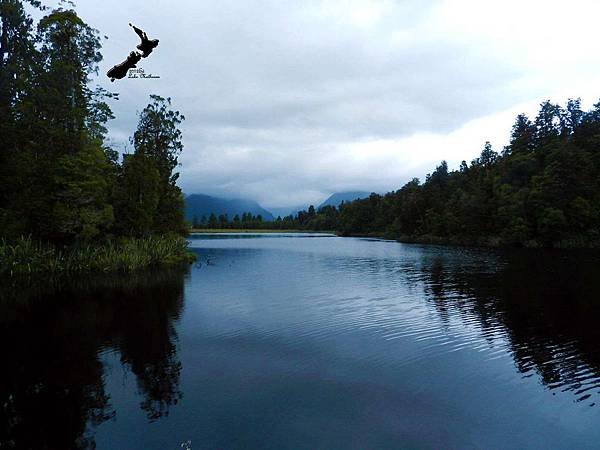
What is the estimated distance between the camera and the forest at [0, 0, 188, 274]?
36.3m

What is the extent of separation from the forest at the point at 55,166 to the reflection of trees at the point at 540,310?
34.9 meters

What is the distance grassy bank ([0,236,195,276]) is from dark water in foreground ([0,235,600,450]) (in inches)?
202

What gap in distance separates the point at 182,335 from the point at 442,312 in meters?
16.1

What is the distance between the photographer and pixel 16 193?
123ft

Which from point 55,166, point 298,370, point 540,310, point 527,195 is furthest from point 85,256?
point 527,195

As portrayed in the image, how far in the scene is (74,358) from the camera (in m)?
15.7

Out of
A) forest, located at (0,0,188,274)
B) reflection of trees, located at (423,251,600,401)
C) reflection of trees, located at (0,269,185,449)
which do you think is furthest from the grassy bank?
reflection of trees, located at (423,251,600,401)

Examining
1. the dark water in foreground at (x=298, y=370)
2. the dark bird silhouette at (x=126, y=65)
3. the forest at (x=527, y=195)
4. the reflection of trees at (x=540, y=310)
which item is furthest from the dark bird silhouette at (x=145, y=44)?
the forest at (x=527, y=195)

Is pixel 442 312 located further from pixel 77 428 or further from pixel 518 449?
pixel 77 428

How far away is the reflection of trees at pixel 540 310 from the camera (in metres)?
14.8

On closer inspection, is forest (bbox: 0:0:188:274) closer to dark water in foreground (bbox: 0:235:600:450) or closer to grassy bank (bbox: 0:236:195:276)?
grassy bank (bbox: 0:236:195:276)

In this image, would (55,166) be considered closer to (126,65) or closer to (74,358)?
(74,358)

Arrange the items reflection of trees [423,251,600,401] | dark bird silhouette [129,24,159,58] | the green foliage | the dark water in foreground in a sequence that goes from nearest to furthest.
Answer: dark bird silhouette [129,24,159,58], the dark water in foreground, reflection of trees [423,251,600,401], the green foliage

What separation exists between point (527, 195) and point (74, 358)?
103 metres
